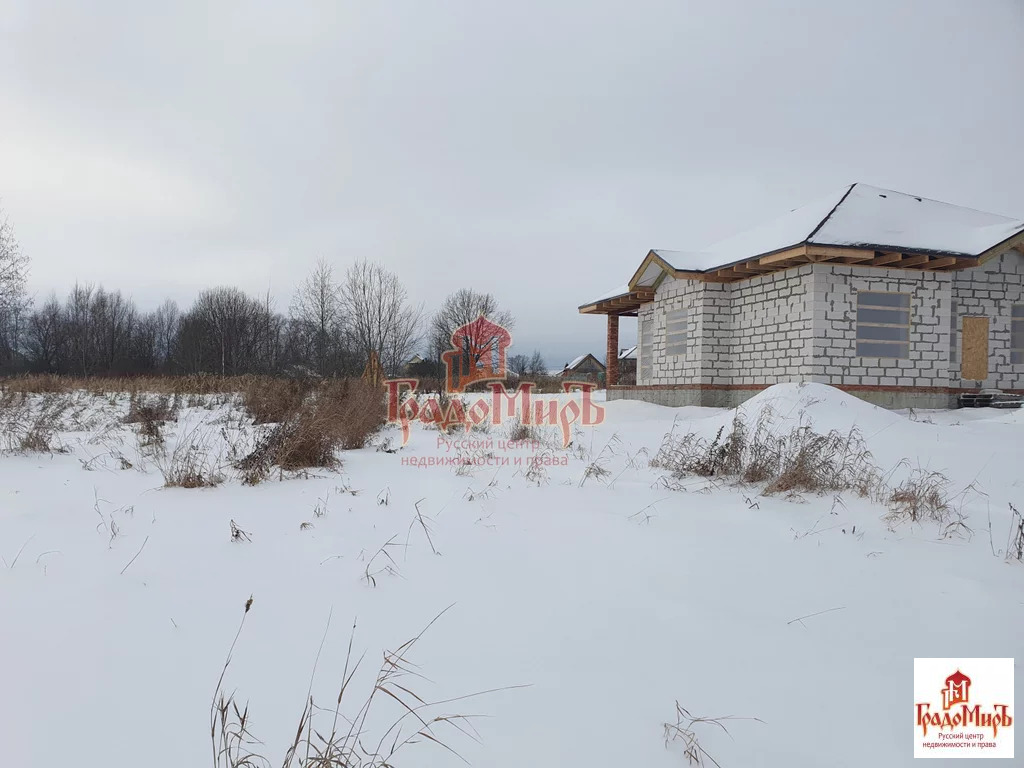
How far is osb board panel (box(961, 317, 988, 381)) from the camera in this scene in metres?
11.1

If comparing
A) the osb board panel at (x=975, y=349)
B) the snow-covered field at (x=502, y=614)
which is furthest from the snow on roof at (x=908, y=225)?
the snow-covered field at (x=502, y=614)

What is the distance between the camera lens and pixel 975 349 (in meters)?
11.1

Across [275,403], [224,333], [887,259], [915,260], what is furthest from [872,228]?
[224,333]

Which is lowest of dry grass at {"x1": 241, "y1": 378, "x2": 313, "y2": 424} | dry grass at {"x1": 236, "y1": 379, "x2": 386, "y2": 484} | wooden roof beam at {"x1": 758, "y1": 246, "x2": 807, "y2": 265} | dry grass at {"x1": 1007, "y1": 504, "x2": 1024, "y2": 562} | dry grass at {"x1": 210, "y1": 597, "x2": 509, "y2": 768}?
dry grass at {"x1": 210, "y1": 597, "x2": 509, "y2": 768}

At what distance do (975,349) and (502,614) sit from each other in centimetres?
1340

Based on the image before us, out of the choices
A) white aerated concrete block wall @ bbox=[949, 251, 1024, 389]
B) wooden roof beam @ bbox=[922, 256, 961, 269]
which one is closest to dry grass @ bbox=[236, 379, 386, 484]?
wooden roof beam @ bbox=[922, 256, 961, 269]

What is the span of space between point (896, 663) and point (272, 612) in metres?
2.49

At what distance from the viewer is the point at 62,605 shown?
2.17 m

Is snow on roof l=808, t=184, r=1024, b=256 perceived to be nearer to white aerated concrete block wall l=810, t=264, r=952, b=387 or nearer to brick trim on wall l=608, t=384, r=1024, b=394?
white aerated concrete block wall l=810, t=264, r=952, b=387

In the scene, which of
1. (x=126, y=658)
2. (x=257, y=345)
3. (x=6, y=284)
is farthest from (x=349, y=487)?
(x=257, y=345)

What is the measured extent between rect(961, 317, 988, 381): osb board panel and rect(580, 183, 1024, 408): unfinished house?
2cm

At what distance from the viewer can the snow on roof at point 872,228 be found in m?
10.3

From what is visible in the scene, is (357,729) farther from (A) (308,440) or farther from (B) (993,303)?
(B) (993,303)

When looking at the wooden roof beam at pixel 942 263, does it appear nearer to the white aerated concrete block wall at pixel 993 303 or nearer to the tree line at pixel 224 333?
the white aerated concrete block wall at pixel 993 303
